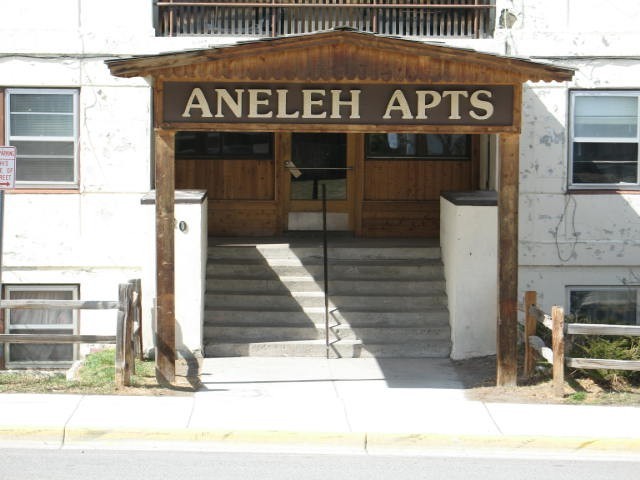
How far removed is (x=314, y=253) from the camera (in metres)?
14.6

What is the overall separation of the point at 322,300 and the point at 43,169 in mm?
A: 4037

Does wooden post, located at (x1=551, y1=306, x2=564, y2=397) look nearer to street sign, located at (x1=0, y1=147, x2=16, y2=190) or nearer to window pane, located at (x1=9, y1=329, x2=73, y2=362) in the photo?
street sign, located at (x1=0, y1=147, x2=16, y2=190)

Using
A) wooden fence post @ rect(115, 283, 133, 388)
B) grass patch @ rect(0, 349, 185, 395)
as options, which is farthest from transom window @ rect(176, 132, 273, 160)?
wooden fence post @ rect(115, 283, 133, 388)

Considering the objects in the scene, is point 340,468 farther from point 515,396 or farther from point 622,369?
point 622,369

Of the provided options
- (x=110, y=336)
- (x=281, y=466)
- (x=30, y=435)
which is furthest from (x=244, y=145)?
(x=281, y=466)

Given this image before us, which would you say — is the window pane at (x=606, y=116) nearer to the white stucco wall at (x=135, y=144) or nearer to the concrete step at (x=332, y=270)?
the white stucco wall at (x=135, y=144)

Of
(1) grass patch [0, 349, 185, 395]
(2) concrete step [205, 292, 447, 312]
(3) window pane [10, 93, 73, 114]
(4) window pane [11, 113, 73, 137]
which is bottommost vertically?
(1) grass patch [0, 349, 185, 395]

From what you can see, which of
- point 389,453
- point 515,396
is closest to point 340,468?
point 389,453

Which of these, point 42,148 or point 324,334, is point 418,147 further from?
point 42,148

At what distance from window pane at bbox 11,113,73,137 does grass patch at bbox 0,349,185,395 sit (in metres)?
3.28

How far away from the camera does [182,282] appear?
12922 millimetres

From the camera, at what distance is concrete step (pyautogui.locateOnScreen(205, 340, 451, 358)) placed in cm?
1300

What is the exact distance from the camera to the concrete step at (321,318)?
13.5 meters

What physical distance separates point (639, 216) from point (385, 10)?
4.38m
